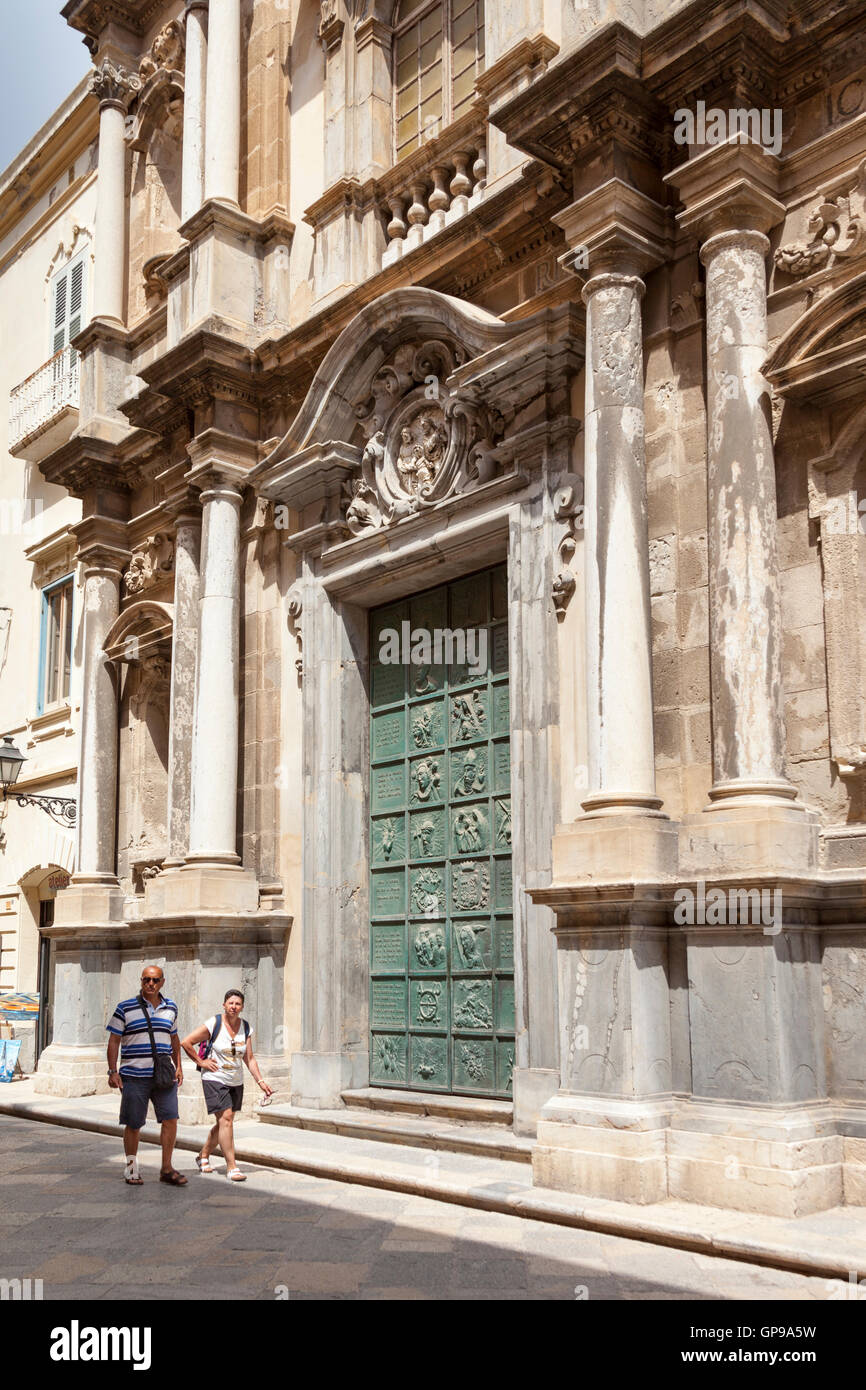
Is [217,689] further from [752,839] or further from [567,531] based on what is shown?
[752,839]

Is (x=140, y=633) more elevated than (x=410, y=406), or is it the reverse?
(x=410, y=406)

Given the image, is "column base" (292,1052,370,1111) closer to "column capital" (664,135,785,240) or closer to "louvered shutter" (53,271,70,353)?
"column capital" (664,135,785,240)

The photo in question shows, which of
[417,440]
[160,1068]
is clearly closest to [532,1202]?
[160,1068]

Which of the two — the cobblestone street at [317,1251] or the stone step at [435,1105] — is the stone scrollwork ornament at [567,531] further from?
the cobblestone street at [317,1251]

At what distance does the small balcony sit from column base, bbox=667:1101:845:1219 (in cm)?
1427

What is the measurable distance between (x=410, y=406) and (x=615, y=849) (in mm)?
5014

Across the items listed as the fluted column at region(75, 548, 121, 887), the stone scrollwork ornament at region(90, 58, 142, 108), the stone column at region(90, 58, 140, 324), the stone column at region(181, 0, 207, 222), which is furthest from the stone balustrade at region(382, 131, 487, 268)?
the stone scrollwork ornament at region(90, 58, 142, 108)

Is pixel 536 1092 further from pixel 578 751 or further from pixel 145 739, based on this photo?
pixel 145 739

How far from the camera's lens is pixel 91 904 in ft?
48.0

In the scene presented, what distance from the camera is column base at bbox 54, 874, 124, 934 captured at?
14539 millimetres

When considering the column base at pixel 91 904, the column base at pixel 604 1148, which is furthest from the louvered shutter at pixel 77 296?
the column base at pixel 604 1148

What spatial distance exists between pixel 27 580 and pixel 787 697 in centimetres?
1471

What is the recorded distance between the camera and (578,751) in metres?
9.56
